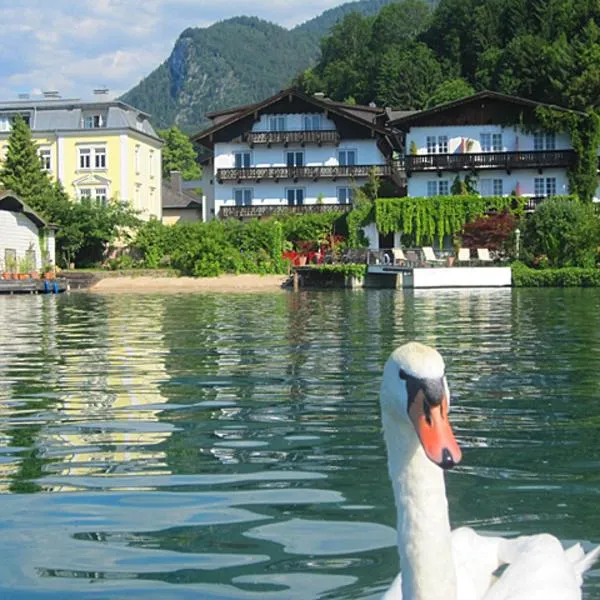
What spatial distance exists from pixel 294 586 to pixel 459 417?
5036 millimetres

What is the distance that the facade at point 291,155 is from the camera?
62.4 m

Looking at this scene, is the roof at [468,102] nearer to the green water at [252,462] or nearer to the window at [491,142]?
the window at [491,142]

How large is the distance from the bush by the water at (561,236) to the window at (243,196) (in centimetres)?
1961

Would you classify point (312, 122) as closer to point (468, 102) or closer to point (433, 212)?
point (468, 102)

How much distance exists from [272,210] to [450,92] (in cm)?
2603

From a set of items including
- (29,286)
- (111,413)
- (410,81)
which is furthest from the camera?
(410,81)

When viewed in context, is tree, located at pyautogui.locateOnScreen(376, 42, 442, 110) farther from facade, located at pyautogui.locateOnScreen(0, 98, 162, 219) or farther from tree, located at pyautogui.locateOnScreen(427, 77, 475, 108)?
facade, located at pyautogui.locateOnScreen(0, 98, 162, 219)

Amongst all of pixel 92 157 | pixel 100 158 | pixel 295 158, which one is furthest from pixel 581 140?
pixel 92 157

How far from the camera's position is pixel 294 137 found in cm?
6231

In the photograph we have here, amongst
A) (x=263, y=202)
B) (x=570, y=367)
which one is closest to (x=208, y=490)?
(x=570, y=367)

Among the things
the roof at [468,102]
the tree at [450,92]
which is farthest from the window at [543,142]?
the tree at [450,92]

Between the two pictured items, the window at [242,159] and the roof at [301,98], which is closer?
the roof at [301,98]

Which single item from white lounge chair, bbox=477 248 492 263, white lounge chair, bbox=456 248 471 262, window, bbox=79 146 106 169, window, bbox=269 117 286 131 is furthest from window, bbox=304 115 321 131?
white lounge chair, bbox=456 248 471 262

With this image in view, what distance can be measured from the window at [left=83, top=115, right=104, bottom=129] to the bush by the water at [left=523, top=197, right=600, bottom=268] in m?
31.0
